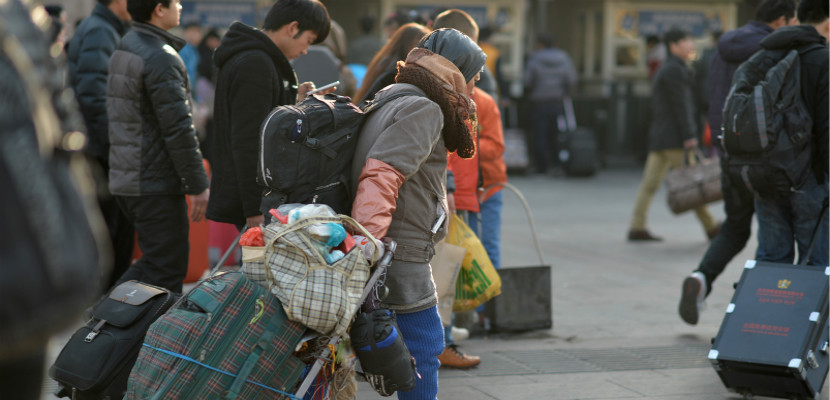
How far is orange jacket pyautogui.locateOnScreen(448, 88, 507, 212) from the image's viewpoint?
5.57 meters

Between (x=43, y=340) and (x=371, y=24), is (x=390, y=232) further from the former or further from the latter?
(x=371, y=24)

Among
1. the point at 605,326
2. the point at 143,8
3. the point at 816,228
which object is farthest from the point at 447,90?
the point at 605,326

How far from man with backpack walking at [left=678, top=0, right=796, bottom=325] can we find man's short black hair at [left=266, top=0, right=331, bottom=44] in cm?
223

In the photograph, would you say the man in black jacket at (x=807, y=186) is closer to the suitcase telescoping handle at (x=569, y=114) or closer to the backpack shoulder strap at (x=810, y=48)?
the backpack shoulder strap at (x=810, y=48)

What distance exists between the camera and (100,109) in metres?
5.91

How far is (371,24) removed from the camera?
11.7 m

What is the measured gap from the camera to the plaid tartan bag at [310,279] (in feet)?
9.95

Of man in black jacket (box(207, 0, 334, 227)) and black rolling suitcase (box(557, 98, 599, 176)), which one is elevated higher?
man in black jacket (box(207, 0, 334, 227))

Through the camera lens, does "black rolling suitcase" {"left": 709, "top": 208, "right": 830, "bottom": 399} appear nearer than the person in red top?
Yes

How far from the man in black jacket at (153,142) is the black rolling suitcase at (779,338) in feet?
8.32

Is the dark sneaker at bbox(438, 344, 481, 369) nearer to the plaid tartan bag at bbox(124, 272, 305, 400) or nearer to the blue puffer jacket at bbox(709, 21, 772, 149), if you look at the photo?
the plaid tartan bag at bbox(124, 272, 305, 400)

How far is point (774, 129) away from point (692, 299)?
1.44 meters

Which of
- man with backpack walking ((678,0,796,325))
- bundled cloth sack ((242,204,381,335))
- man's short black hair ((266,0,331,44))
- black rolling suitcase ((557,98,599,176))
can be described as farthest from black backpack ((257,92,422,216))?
black rolling suitcase ((557,98,599,176))

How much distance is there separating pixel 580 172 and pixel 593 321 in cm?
870
